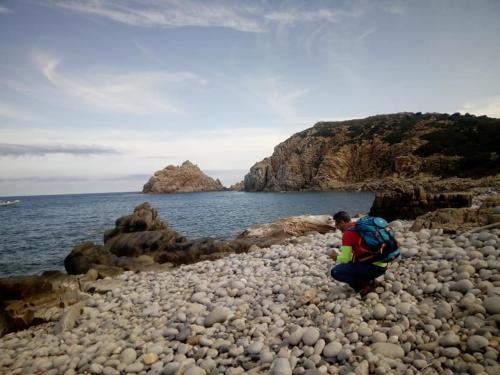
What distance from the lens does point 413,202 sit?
1605 centimetres

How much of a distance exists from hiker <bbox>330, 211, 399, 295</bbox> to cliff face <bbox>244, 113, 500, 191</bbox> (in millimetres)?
54346

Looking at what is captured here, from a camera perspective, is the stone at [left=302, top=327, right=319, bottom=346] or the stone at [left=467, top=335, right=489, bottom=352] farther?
the stone at [left=302, top=327, right=319, bottom=346]

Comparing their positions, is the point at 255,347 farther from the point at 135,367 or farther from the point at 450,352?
the point at 450,352

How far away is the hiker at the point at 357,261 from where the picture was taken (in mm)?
5324

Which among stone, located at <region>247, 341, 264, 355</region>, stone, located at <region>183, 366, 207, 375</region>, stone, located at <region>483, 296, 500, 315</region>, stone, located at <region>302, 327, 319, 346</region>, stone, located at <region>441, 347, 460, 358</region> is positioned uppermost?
stone, located at <region>483, 296, 500, 315</region>

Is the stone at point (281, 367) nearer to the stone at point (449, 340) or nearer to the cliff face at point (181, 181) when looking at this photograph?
the stone at point (449, 340)

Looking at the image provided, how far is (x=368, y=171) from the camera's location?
257 ft

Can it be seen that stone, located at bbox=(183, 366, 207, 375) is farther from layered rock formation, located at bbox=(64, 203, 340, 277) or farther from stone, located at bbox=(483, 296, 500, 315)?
layered rock formation, located at bbox=(64, 203, 340, 277)

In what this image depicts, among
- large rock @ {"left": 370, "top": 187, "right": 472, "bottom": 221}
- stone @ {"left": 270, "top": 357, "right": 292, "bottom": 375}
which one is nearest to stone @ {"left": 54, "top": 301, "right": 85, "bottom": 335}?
stone @ {"left": 270, "top": 357, "right": 292, "bottom": 375}

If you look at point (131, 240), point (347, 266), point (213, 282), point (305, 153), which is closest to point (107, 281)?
point (213, 282)

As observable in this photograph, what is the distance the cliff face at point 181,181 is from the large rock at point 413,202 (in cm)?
13827

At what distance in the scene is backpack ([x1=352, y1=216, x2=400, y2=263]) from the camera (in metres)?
5.14

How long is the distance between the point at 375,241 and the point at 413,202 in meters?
12.7

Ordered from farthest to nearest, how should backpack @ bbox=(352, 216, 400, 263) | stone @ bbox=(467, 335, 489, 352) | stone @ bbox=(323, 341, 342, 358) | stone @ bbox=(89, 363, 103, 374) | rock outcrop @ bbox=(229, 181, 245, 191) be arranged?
rock outcrop @ bbox=(229, 181, 245, 191) → backpack @ bbox=(352, 216, 400, 263) → stone @ bbox=(89, 363, 103, 374) → stone @ bbox=(323, 341, 342, 358) → stone @ bbox=(467, 335, 489, 352)
